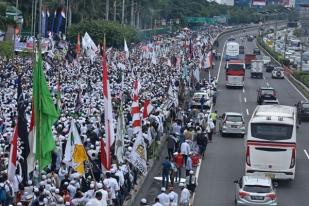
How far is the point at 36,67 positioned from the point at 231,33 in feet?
549

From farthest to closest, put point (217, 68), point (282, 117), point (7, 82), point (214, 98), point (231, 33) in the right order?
1. point (231, 33)
2. point (217, 68)
3. point (214, 98)
4. point (7, 82)
5. point (282, 117)

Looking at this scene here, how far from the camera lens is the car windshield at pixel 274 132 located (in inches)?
1170

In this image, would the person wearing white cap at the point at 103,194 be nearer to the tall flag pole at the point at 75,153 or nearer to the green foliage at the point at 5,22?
the tall flag pole at the point at 75,153

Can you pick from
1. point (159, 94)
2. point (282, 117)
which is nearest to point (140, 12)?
point (159, 94)

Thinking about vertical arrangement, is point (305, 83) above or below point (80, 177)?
below

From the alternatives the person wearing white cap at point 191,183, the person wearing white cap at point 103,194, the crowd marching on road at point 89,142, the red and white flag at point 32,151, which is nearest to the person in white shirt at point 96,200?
the crowd marching on road at point 89,142

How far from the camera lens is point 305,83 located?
7350 centimetres

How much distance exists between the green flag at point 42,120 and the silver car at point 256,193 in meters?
6.35

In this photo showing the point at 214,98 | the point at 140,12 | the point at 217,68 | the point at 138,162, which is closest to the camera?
the point at 138,162

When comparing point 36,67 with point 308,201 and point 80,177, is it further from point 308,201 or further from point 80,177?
point 308,201

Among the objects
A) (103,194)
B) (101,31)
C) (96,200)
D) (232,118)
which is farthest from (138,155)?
(101,31)

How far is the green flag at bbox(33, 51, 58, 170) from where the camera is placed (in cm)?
2141

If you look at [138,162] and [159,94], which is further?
[159,94]

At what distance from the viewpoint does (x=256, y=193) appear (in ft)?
83.6
